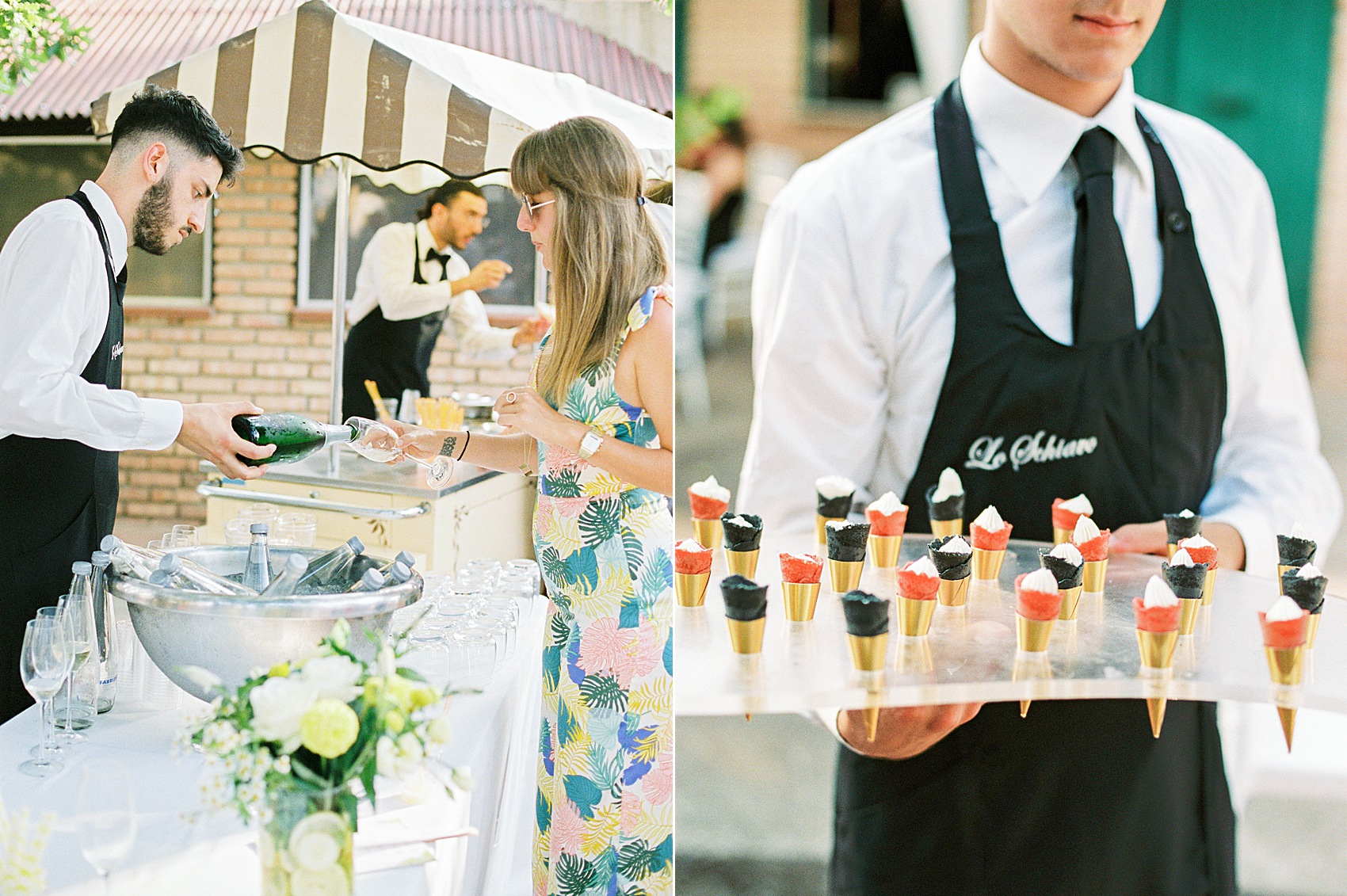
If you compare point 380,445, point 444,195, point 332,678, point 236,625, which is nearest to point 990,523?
point 332,678

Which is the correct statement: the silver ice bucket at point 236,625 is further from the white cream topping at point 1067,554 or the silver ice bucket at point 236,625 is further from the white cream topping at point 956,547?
the white cream topping at point 1067,554

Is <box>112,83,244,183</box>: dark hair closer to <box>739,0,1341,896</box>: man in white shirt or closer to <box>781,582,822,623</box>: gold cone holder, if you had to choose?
<box>739,0,1341,896</box>: man in white shirt

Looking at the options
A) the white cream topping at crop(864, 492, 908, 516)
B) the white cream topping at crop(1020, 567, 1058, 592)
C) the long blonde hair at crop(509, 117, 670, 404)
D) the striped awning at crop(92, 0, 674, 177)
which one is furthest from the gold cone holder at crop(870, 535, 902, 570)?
the striped awning at crop(92, 0, 674, 177)

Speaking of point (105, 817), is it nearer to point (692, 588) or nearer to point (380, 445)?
point (692, 588)

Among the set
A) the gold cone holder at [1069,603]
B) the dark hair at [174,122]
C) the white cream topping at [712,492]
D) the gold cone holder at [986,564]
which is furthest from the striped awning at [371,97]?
the gold cone holder at [1069,603]

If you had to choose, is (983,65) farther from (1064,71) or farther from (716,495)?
(716,495)

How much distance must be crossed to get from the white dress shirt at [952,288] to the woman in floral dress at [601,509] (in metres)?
0.23

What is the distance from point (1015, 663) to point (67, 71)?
1.49 m

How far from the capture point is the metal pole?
1.75 metres

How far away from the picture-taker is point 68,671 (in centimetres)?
122

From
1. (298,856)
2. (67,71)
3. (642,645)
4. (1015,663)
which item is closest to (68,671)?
(298,856)

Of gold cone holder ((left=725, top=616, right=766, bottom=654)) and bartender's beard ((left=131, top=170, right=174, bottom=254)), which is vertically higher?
bartender's beard ((left=131, top=170, right=174, bottom=254))

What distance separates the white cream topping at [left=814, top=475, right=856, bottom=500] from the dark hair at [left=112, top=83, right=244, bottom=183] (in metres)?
0.99

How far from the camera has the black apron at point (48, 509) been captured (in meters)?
1.48
